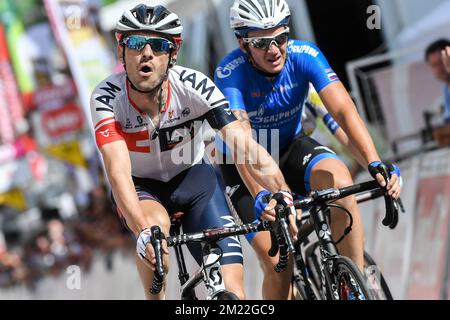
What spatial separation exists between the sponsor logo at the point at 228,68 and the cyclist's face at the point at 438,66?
3375mm

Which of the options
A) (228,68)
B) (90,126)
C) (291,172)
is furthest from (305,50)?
(90,126)

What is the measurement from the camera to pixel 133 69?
5938mm

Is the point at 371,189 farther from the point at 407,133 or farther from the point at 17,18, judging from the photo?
the point at 17,18

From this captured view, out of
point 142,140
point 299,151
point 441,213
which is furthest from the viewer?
point 441,213

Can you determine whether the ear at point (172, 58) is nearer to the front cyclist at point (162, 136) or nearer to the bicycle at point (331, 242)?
the front cyclist at point (162, 136)

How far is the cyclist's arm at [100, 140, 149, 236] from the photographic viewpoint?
18.3 feet

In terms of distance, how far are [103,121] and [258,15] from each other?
4.57 ft

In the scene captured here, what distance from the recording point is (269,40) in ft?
21.5

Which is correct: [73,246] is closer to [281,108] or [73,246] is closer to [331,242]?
[281,108]

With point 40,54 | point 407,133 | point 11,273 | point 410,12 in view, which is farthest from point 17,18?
point 407,133

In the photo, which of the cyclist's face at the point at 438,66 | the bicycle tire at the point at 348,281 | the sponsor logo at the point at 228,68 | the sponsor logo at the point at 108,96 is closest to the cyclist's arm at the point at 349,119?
the sponsor logo at the point at 228,68

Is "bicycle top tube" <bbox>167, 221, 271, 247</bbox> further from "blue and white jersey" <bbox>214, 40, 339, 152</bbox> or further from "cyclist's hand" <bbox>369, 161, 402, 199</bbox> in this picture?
"blue and white jersey" <bbox>214, 40, 339, 152</bbox>

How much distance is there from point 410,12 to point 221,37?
10.2 feet

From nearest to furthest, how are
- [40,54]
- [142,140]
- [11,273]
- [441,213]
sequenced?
[142,140] → [441,213] → [11,273] → [40,54]
